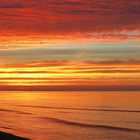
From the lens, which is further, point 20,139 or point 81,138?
point 81,138

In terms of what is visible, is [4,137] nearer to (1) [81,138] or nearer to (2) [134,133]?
(1) [81,138]

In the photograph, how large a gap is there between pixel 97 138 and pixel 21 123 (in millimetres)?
11792

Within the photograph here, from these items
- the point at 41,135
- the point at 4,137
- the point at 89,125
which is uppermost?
the point at 89,125

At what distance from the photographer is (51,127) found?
1607 inches

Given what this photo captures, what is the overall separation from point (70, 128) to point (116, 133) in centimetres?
593

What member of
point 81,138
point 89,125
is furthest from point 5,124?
point 81,138

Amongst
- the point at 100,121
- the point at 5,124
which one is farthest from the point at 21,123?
the point at 100,121

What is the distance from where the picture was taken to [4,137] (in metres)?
28.1

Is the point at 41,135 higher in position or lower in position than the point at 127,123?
lower

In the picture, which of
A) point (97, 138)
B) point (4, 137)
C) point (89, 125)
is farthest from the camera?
point (89, 125)

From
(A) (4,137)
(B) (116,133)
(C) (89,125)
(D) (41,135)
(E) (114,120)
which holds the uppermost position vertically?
(E) (114,120)

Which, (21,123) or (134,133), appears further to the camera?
(21,123)

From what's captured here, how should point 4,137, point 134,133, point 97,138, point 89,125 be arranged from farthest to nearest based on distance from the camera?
point 89,125
point 134,133
point 97,138
point 4,137

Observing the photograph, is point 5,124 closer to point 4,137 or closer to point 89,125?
point 89,125
